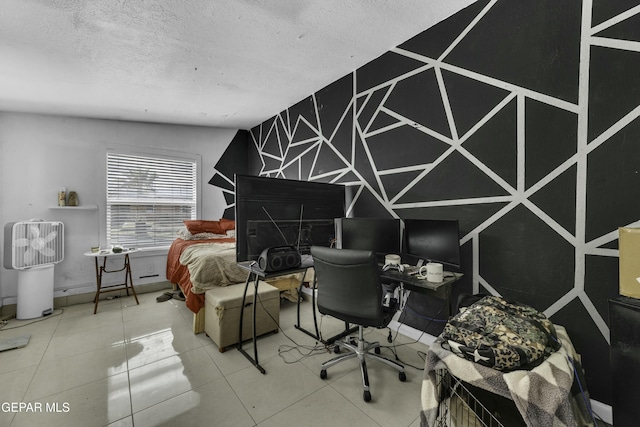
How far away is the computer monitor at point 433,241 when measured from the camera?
2.02 m

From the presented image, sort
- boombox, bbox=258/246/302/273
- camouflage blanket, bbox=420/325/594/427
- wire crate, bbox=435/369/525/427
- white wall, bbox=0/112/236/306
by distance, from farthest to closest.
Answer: white wall, bbox=0/112/236/306 → boombox, bbox=258/246/302/273 → wire crate, bbox=435/369/525/427 → camouflage blanket, bbox=420/325/594/427

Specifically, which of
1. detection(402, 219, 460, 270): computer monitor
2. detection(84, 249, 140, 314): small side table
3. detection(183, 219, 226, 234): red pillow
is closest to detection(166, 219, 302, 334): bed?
detection(183, 219, 226, 234): red pillow

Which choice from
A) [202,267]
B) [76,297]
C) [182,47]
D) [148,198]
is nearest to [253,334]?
[202,267]

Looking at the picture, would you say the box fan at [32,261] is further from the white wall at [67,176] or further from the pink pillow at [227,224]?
the pink pillow at [227,224]

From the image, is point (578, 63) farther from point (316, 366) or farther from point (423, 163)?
point (316, 366)

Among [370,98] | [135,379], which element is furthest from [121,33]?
[135,379]

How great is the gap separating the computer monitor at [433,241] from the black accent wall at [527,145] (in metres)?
0.22

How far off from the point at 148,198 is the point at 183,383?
3.24m

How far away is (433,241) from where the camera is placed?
2.17 metres

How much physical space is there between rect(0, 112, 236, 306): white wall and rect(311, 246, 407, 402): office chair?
3.47 meters

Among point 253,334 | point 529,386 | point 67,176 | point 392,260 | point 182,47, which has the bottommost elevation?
point 253,334

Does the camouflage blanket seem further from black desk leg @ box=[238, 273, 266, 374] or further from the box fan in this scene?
the box fan

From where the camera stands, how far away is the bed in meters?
2.63

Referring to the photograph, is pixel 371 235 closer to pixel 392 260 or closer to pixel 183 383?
pixel 392 260
